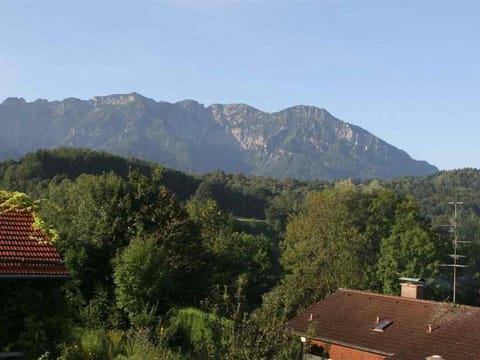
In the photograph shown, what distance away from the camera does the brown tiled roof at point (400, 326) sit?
22.9 m

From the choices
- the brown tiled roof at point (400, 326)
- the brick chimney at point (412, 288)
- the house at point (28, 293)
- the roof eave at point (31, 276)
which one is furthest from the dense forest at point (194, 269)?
the brick chimney at point (412, 288)

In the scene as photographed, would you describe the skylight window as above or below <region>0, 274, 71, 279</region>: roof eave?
below

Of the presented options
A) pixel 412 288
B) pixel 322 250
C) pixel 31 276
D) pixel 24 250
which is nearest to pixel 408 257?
pixel 322 250

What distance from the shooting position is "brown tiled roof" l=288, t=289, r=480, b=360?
22.9m

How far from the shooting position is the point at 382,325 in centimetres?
2552

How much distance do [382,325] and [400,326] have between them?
74cm

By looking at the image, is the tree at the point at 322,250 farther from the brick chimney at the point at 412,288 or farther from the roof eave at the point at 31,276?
the roof eave at the point at 31,276

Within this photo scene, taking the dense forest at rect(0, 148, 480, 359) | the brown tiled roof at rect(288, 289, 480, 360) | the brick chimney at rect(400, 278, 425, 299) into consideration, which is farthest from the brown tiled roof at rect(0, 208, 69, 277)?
the brick chimney at rect(400, 278, 425, 299)

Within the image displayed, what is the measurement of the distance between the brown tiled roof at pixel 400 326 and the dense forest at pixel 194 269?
13.8ft

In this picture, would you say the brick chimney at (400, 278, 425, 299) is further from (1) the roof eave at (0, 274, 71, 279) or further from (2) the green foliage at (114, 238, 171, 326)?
(1) the roof eave at (0, 274, 71, 279)

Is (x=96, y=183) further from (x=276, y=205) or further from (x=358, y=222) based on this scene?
(x=276, y=205)

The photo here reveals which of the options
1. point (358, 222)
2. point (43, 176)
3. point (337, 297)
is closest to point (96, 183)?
point (337, 297)

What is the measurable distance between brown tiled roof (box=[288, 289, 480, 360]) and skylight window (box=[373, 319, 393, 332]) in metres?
0.18

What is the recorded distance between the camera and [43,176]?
116 metres
